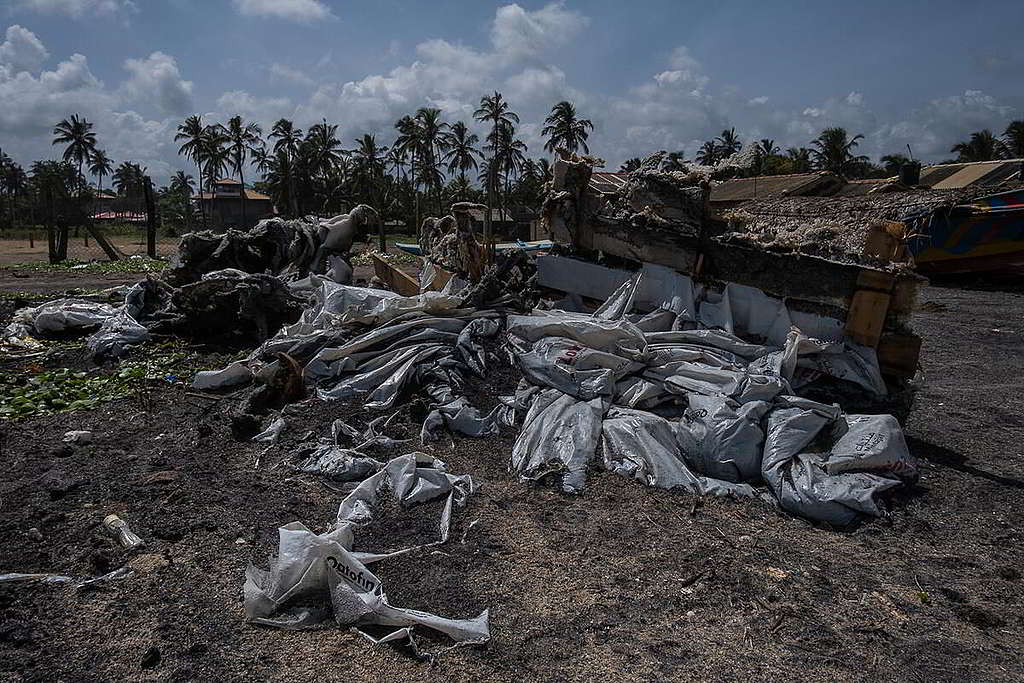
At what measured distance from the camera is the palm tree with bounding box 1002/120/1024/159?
29.8 meters

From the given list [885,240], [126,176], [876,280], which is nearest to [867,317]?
[876,280]

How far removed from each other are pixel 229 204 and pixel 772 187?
118 feet

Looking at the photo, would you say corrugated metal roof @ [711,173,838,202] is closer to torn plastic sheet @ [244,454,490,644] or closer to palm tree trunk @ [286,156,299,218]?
torn plastic sheet @ [244,454,490,644]

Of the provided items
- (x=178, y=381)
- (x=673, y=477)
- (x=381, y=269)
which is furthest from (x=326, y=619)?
(x=381, y=269)

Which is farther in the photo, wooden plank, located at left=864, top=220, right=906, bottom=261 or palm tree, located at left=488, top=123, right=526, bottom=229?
palm tree, located at left=488, top=123, right=526, bottom=229

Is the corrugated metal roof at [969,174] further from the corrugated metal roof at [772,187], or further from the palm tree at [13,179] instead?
the palm tree at [13,179]

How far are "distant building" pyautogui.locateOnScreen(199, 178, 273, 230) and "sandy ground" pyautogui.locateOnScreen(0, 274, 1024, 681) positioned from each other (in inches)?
1377

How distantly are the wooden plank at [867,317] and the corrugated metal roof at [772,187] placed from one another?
981 cm

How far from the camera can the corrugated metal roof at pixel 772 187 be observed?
14.6 metres

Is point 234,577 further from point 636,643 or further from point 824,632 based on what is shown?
point 824,632

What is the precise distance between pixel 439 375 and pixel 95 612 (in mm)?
2739

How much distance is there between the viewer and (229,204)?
41.6 m

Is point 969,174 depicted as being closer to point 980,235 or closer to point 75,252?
point 980,235

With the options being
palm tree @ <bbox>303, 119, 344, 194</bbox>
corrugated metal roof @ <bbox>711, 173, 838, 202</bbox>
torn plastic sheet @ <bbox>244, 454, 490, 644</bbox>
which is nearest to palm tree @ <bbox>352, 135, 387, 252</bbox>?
palm tree @ <bbox>303, 119, 344, 194</bbox>
